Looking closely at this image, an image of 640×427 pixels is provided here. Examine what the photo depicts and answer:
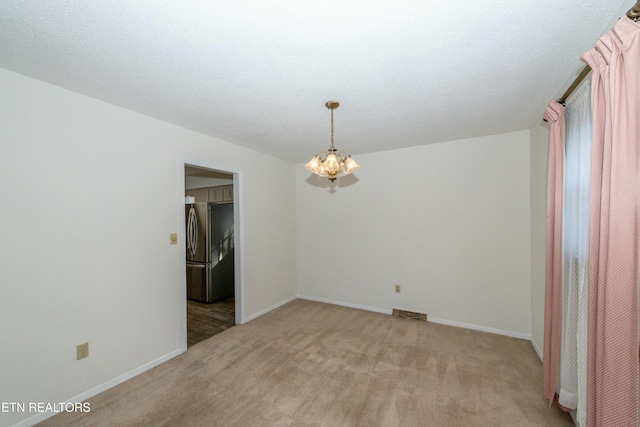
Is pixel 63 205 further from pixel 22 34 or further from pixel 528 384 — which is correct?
pixel 528 384

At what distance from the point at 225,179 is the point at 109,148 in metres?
3.54

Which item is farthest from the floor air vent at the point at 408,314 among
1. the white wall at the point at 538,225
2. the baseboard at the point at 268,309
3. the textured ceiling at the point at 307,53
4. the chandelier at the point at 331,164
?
the textured ceiling at the point at 307,53

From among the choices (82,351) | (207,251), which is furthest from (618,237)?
(207,251)

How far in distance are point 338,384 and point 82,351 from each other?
221 cm

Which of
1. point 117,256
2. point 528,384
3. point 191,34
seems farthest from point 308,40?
point 528,384

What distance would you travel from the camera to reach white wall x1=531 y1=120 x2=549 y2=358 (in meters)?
2.56

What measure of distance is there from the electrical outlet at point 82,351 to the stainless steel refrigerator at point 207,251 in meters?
2.42

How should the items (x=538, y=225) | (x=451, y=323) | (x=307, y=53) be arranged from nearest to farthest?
1. (x=307, y=53)
2. (x=538, y=225)
3. (x=451, y=323)

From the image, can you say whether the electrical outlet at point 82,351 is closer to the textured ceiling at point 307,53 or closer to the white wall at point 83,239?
the white wall at point 83,239

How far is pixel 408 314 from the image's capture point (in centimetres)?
374

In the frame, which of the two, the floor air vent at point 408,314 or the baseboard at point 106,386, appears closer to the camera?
the baseboard at point 106,386

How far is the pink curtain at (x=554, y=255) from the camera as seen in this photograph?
186cm

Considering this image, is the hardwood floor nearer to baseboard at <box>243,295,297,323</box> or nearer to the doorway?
the doorway

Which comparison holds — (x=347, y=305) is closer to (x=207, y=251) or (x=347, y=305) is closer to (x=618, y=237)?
(x=207, y=251)
